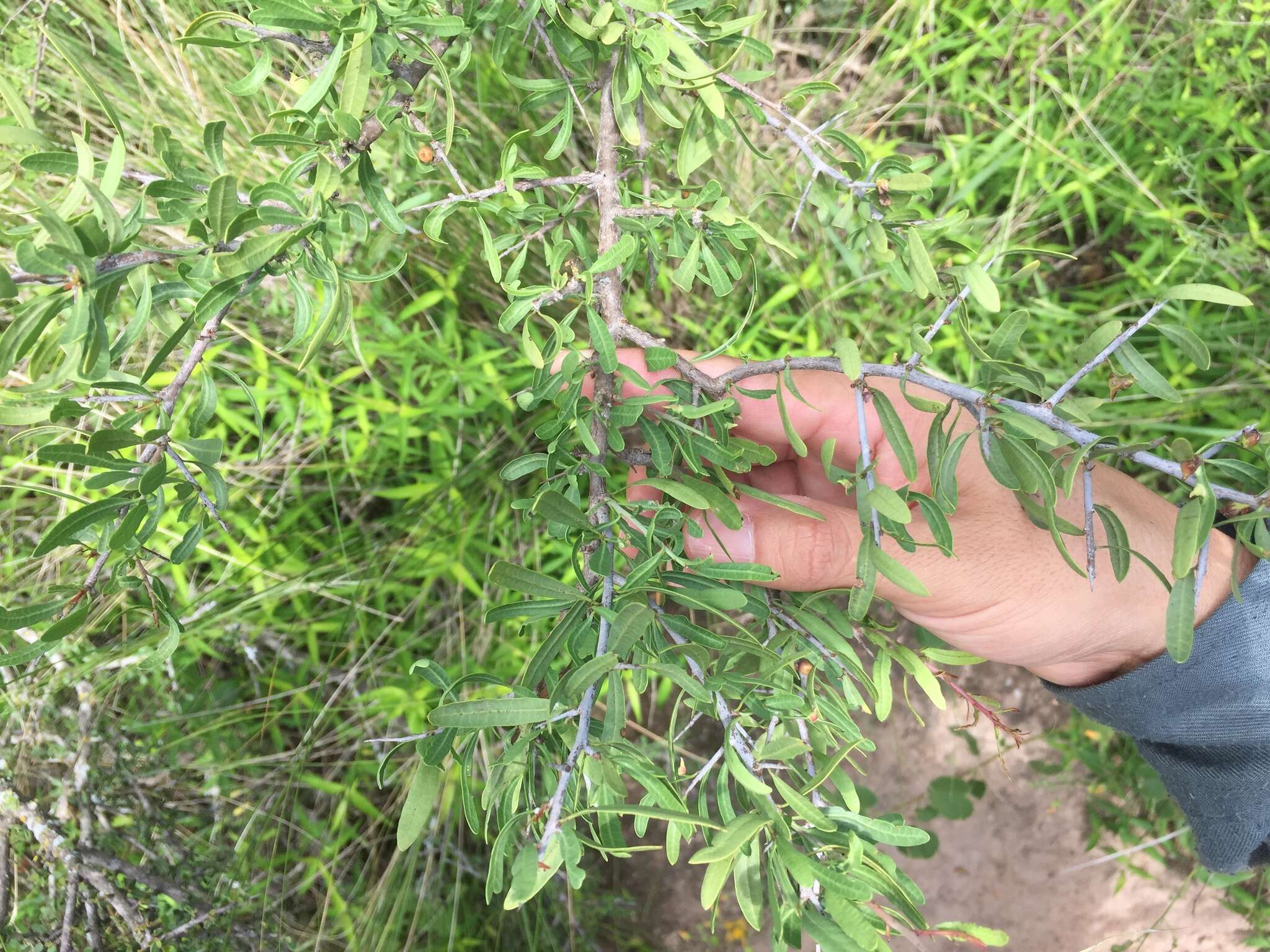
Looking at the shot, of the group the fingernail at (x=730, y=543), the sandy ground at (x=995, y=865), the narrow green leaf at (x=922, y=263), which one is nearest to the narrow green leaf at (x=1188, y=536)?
the narrow green leaf at (x=922, y=263)

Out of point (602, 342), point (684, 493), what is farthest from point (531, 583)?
point (602, 342)

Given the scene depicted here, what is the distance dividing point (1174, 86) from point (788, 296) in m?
1.50

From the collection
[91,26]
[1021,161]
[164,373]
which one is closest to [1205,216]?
[1021,161]

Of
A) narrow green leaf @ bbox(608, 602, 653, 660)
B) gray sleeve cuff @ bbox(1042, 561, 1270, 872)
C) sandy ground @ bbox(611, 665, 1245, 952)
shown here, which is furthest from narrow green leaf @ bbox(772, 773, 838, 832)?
sandy ground @ bbox(611, 665, 1245, 952)

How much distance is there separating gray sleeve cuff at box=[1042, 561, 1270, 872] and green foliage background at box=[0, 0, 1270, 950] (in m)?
0.50

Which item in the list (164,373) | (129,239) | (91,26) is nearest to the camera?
(129,239)

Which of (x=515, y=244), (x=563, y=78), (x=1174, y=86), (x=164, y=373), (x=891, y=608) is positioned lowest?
(x=891, y=608)

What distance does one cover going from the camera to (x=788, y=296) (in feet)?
8.18

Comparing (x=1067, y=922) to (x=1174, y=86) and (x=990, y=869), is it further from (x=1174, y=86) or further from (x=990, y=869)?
(x=1174, y=86)

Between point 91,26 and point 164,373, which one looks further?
point 91,26

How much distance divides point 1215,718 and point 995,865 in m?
1.16

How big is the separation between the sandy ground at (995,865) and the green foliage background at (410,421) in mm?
150

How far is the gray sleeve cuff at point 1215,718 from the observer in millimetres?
1851

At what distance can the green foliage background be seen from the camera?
88.6 inches
